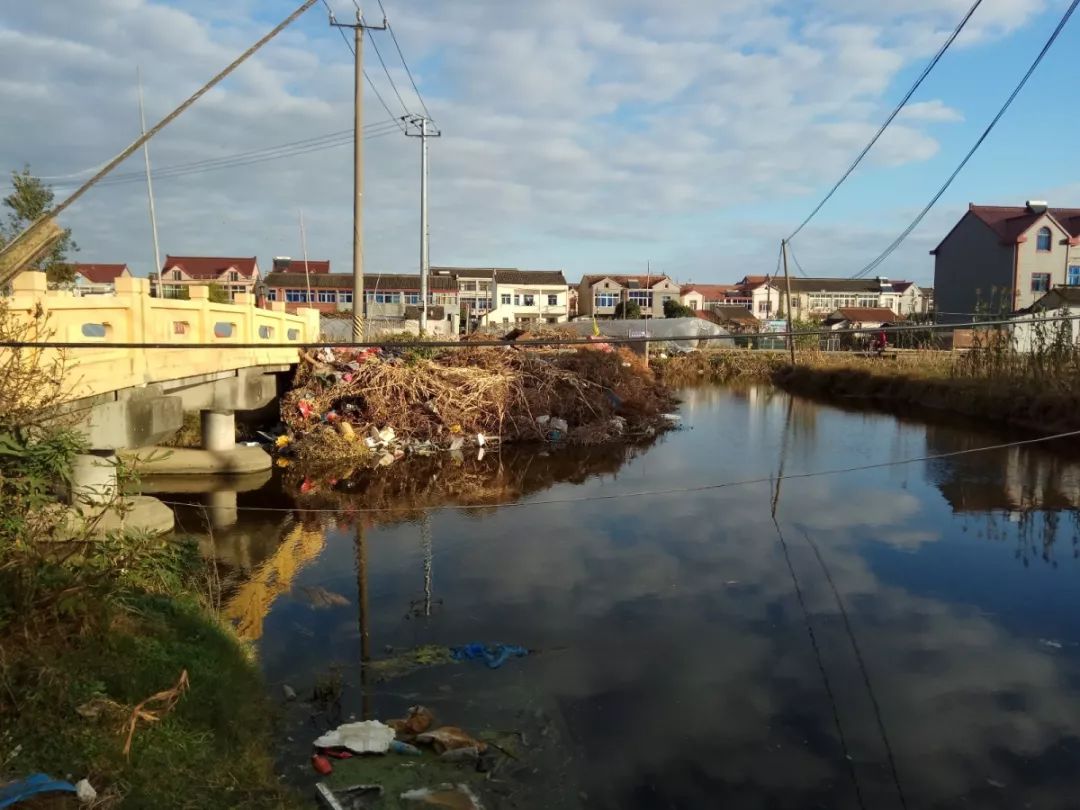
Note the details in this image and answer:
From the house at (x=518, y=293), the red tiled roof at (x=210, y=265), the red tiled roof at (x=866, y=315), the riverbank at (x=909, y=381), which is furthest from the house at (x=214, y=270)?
the red tiled roof at (x=866, y=315)

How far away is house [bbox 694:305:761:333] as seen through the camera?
205 ft

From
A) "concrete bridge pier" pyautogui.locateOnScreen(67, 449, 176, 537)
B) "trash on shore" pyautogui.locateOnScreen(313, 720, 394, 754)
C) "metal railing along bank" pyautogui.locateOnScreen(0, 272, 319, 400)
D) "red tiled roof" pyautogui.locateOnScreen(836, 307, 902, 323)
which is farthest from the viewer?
"red tiled roof" pyautogui.locateOnScreen(836, 307, 902, 323)

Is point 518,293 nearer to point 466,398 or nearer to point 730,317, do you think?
point 730,317

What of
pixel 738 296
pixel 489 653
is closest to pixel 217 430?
pixel 489 653

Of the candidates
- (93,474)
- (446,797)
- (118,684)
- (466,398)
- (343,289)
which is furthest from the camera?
(343,289)

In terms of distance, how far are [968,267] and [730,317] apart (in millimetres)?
29530

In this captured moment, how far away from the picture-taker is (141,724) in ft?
12.8

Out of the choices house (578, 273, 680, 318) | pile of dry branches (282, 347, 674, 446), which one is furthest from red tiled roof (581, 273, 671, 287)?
pile of dry branches (282, 347, 674, 446)

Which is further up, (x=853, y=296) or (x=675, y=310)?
(x=853, y=296)

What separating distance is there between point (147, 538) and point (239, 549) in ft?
11.5

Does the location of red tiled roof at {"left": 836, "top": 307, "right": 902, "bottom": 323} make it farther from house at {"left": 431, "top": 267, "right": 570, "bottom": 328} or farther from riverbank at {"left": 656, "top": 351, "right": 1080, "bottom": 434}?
riverbank at {"left": 656, "top": 351, "right": 1080, "bottom": 434}

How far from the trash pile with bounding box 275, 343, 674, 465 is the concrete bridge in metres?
1.10

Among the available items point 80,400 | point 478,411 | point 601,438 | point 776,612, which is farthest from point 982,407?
point 80,400

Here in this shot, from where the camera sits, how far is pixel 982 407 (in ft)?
63.2
